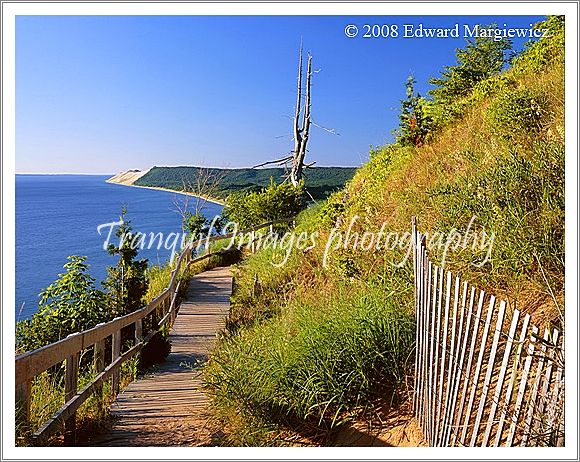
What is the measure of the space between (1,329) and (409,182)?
278 inches

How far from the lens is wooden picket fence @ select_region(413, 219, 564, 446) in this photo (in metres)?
2.50

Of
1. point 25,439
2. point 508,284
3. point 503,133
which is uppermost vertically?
point 503,133

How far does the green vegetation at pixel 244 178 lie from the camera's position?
14.2 m

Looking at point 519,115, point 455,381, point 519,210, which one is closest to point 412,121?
point 519,115

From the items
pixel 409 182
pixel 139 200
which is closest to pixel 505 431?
pixel 409 182

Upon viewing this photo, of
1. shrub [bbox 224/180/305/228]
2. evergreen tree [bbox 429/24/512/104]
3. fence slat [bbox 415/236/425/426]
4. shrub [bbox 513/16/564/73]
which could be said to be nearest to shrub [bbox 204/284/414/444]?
fence slat [bbox 415/236/425/426]

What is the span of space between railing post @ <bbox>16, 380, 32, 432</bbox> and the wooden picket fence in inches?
97.6

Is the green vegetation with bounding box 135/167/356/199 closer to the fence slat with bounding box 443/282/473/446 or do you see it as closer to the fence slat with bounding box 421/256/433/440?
the fence slat with bounding box 421/256/433/440

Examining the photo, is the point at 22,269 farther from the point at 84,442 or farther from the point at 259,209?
the point at 259,209

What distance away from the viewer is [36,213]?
6609mm

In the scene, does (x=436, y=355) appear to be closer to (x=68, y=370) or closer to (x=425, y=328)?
(x=425, y=328)

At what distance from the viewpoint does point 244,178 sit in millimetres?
20797

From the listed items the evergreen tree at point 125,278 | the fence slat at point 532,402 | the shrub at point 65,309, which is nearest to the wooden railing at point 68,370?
the shrub at point 65,309

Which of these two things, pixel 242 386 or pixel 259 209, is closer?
pixel 242 386
